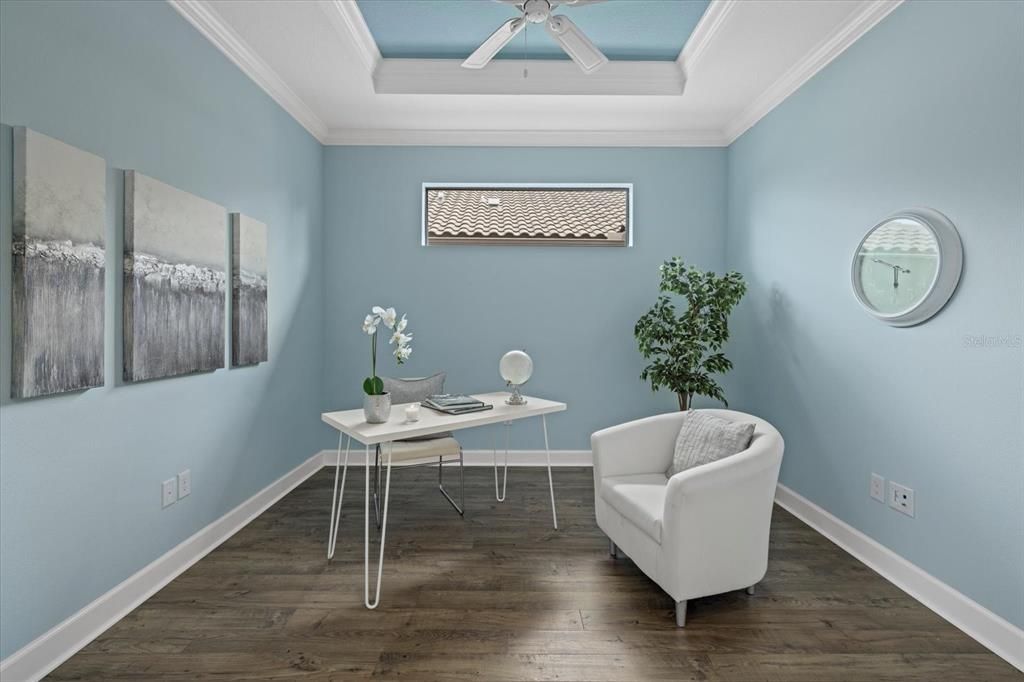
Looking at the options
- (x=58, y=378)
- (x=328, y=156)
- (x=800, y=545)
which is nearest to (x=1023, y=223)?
(x=800, y=545)

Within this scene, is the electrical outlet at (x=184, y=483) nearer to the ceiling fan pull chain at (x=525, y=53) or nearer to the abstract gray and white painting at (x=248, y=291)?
the abstract gray and white painting at (x=248, y=291)

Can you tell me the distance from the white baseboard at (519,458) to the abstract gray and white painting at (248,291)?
54.7 inches

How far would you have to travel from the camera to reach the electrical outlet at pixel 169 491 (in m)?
2.37

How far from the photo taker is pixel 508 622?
2082mm

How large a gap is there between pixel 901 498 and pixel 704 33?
2707 mm

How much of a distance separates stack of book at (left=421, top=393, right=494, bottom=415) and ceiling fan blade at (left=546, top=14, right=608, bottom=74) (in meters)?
1.82

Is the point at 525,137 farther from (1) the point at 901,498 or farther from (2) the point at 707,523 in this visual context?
(1) the point at 901,498

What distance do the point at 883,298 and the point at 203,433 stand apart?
3469 mm

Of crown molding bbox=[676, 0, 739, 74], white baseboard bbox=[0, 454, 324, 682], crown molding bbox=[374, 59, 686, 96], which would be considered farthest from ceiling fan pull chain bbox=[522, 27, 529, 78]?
white baseboard bbox=[0, 454, 324, 682]

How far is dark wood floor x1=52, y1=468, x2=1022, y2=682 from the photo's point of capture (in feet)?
5.94

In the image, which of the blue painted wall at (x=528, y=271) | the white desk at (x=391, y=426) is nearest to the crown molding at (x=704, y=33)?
the blue painted wall at (x=528, y=271)

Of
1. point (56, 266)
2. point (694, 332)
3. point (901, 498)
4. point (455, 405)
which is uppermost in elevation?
point (56, 266)

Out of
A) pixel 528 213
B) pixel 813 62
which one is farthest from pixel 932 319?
pixel 528 213

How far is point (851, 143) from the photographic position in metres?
2.75
